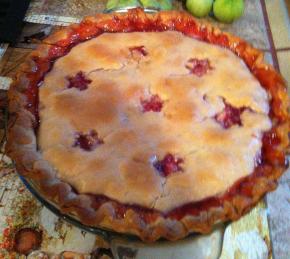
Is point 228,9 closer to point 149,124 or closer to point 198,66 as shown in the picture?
point 198,66

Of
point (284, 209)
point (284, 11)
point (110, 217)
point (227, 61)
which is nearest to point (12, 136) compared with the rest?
point (110, 217)

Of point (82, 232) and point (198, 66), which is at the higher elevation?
point (198, 66)

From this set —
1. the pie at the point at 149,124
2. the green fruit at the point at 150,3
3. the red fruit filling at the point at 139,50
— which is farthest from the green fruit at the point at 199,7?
the red fruit filling at the point at 139,50

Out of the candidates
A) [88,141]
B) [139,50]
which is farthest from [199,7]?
[88,141]

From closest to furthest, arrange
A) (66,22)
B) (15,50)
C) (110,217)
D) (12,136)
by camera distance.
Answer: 1. (110,217)
2. (12,136)
3. (15,50)
4. (66,22)

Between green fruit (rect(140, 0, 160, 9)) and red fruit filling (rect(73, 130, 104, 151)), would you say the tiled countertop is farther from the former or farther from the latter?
green fruit (rect(140, 0, 160, 9))

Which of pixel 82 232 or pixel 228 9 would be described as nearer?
pixel 82 232

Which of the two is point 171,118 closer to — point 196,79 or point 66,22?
point 196,79
